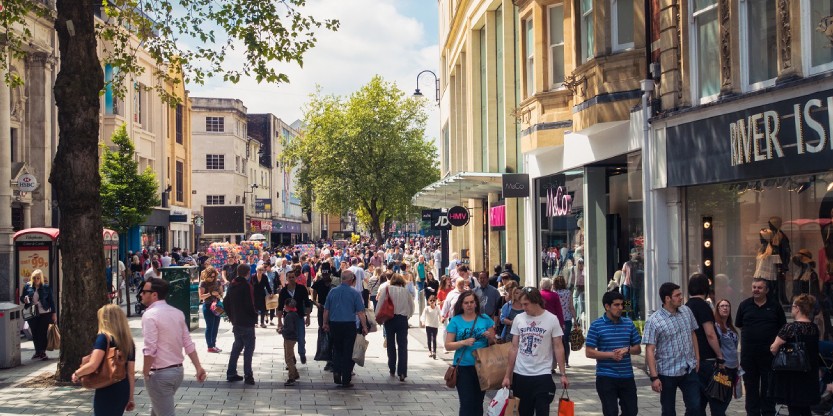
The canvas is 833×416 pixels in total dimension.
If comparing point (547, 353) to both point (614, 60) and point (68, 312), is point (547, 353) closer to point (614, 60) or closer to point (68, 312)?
point (68, 312)

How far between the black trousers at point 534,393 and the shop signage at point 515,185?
1452cm

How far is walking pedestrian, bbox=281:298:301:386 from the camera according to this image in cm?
1345

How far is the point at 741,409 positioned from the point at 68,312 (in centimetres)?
928

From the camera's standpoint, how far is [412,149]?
58656 millimetres

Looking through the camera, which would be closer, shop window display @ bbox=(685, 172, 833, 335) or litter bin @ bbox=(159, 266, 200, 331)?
shop window display @ bbox=(685, 172, 833, 335)

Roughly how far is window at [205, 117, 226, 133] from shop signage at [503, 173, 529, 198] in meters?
53.9

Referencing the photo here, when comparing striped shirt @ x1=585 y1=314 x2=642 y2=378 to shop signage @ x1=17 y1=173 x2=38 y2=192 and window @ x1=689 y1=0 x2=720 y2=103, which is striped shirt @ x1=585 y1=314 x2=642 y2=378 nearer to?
window @ x1=689 y1=0 x2=720 y2=103

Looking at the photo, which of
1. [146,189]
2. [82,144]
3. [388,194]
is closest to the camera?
[82,144]

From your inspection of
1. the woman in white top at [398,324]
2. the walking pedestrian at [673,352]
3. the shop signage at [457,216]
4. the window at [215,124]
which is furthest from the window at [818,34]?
the window at [215,124]

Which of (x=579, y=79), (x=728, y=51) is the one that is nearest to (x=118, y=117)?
Result: (x=579, y=79)

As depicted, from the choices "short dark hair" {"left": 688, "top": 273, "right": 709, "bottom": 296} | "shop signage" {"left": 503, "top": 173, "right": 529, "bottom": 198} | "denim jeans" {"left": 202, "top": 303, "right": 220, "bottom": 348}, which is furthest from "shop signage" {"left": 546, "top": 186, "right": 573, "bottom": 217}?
"short dark hair" {"left": 688, "top": 273, "right": 709, "bottom": 296}

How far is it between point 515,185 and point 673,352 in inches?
579

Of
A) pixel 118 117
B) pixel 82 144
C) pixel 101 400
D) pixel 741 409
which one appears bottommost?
pixel 741 409

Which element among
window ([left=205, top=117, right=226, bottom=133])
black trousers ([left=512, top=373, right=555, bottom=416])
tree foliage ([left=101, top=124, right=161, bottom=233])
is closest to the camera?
black trousers ([left=512, top=373, right=555, bottom=416])
